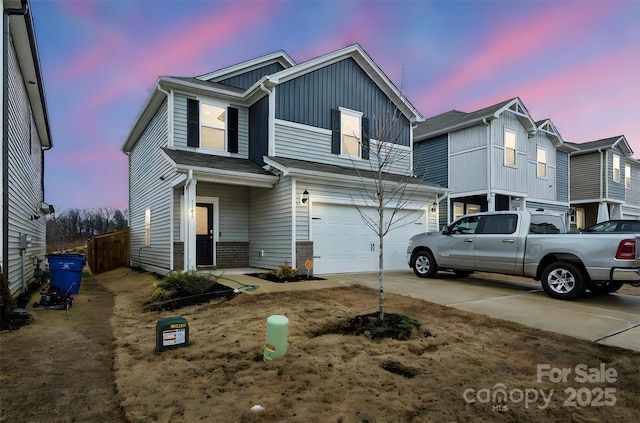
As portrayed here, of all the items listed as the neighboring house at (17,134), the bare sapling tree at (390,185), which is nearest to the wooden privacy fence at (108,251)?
the neighboring house at (17,134)

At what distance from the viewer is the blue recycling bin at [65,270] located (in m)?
7.34

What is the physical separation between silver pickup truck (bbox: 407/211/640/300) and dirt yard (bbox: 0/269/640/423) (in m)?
2.76

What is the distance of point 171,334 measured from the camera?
4.16 m

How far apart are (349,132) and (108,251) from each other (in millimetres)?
11865

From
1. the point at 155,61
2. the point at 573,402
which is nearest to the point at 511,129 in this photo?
the point at 573,402

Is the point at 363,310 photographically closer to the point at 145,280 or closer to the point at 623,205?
the point at 145,280

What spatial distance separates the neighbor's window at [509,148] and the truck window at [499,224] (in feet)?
29.3

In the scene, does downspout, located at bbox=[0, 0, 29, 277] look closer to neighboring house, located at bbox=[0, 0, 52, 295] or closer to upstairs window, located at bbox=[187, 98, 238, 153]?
neighboring house, located at bbox=[0, 0, 52, 295]

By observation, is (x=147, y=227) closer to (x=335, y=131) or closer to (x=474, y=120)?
(x=335, y=131)

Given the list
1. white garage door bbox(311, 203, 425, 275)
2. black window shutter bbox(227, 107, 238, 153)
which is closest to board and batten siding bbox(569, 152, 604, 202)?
white garage door bbox(311, 203, 425, 275)

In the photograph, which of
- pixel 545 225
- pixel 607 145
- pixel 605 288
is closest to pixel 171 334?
pixel 545 225

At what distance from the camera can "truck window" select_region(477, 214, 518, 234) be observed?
788 cm

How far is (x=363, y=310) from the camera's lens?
574cm

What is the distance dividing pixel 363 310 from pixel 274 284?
122 inches
